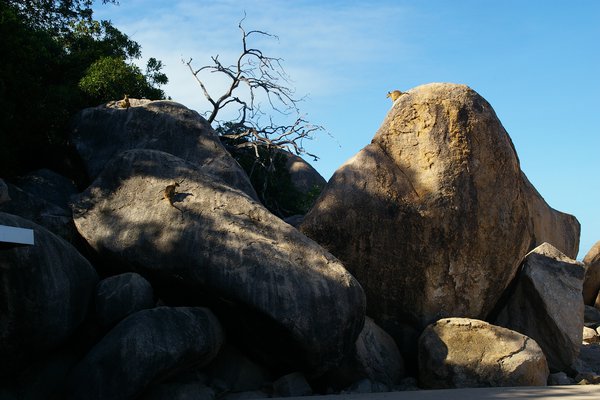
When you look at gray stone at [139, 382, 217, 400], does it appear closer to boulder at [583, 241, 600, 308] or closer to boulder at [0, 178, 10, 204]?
boulder at [0, 178, 10, 204]

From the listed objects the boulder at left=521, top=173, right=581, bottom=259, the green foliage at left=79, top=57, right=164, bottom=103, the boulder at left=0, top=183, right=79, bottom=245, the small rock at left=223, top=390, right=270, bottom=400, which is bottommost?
the small rock at left=223, top=390, right=270, bottom=400

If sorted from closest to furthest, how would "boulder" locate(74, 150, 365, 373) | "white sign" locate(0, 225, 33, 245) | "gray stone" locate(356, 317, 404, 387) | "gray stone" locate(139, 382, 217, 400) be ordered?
"white sign" locate(0, 225, 33, 245), "gray stone" locate(139, 382, 217, 400), "boulder" locate(74, 150, 365, 373), "gray stone" locate(356, 317, 404, 387)

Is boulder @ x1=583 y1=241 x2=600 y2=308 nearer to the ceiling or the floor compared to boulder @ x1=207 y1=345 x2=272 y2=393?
nearer to the ceiling

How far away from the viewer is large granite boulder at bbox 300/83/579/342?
1188cm

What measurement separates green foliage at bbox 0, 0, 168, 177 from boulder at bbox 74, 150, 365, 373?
2.91 meters

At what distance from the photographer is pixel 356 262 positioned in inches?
467

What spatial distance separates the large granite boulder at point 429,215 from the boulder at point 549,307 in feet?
1.46

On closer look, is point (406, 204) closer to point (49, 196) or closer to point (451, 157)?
point (451, 157)

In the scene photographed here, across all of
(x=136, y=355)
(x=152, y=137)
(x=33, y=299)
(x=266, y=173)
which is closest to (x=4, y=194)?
(x=33, y=299)

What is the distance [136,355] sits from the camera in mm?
8227

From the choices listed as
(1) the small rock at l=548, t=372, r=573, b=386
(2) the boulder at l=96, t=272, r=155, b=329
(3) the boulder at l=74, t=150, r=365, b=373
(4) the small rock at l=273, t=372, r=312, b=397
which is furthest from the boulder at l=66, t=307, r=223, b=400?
(1) the small rock at l=548, t=372, r=573, b=386

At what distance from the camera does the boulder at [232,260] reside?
943cm

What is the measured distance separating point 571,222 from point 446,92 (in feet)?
30.6

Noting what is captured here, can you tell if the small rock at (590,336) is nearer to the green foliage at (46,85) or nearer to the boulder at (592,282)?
the boulder at (592,282)
